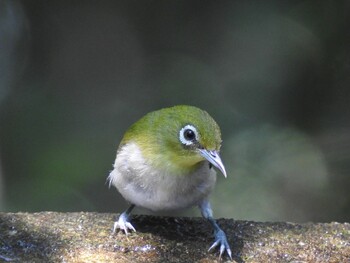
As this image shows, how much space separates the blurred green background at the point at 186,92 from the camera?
9.74m

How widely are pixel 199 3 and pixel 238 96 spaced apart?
63.3 inches

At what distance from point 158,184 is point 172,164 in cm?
20

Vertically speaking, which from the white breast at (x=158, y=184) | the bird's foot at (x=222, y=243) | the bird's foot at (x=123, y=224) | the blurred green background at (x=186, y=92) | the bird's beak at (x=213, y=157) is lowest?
the bird's foot at (x=123, y=224)

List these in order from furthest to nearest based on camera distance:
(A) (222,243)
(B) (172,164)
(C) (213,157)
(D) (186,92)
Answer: (D) (186,92)
(B) (172,164)
(A) (222,243)
(C) (213,157)

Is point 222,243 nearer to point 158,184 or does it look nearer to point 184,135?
point 158,184

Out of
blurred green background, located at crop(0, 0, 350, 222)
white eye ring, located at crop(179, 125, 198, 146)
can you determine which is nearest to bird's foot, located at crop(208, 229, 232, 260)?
white eye ring, located at crop(179, 125, 198, 146)

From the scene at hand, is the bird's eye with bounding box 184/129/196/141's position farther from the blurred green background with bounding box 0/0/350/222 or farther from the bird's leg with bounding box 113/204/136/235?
the blurred green background with bounding box 0/0/350/222

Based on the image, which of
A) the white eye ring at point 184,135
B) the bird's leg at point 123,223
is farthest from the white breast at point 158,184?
the white eye ring at point 184,135

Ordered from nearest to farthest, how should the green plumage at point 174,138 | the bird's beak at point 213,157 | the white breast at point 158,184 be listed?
the bird's beak at point 213,157 < the green plumage at point 174,138 < the white breast at point 158,184

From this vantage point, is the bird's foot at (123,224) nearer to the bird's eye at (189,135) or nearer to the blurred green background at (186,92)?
the bird's eye at (189,135)

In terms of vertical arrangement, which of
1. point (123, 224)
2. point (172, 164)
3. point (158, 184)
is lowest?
point (123, 224)

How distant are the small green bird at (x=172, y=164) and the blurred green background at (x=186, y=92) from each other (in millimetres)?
3770

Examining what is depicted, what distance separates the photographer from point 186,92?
10336 millimetres

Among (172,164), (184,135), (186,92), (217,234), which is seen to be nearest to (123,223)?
(172,164)
